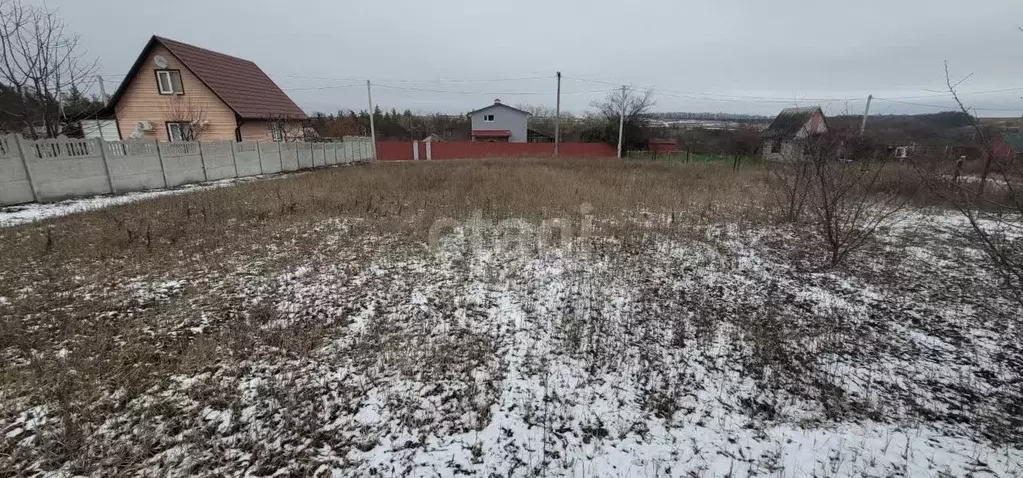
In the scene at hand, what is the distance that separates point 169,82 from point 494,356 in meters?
23.1

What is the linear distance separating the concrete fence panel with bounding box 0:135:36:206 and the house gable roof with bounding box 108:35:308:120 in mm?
10541

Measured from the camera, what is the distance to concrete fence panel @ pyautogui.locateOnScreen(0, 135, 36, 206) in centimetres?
820

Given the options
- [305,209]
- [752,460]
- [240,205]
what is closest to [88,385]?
[752,460]

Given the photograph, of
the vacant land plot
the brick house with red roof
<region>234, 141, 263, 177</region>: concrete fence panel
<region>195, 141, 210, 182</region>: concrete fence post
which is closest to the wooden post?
the vacant land plot

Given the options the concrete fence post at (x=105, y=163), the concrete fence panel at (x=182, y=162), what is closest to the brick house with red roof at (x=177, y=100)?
the concrete fence panel at (x=182, y=162)

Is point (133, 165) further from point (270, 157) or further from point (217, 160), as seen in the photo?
point (270, 157)

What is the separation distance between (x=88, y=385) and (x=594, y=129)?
3408cm

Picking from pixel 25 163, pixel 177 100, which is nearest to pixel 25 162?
pixel 25 163

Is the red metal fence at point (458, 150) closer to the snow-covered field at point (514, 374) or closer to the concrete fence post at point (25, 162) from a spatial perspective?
the concrete fence post at point (25, 162)

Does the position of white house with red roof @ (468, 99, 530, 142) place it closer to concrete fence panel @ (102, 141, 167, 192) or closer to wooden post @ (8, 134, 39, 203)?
concrete fence panel @ (102, 141, 167, 192)

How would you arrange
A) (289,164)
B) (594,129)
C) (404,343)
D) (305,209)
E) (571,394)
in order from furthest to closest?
(594,129)
(289,164)
(305,209)
(404,343)
(571,394)

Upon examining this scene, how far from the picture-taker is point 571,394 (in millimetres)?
2904

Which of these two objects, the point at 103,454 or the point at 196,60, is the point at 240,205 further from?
the point at 196,60

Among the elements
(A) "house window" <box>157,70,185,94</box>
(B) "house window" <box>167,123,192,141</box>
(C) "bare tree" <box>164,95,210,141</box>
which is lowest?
(B) "house window" <box>167,123,192,141</box>
